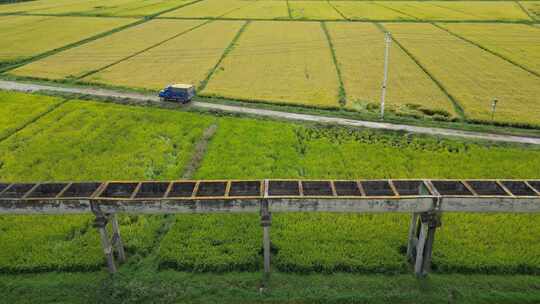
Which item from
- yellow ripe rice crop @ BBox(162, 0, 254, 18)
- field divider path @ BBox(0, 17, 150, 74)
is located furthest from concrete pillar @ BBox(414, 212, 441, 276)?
yellow ripe rice crop @ BBox(162, 0, 254, 18)

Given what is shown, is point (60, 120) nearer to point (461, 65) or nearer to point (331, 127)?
point (331, 127)

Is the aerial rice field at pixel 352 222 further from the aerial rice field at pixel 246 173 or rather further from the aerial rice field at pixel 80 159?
the aerial rice field at pixel 80 159

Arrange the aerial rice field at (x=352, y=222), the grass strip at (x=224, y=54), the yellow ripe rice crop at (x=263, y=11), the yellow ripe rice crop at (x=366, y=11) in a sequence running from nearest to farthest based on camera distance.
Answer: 1. the aerial rice field at (x=352, y=222)
2. the grass strip at (x=224, y=54)
3. the yellow ripe rice crop at (x=366, y=11)
4. the yellow ripe rice crop at (x=263, y=11)

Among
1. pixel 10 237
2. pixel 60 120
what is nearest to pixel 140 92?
pixel 60 120

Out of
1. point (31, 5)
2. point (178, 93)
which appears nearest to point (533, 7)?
point (178, 93)

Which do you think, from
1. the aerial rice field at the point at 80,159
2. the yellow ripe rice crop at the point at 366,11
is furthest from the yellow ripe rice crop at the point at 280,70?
the yellow ripe rice crop at the point at 366,11

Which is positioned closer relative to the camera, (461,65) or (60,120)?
(60,120)
